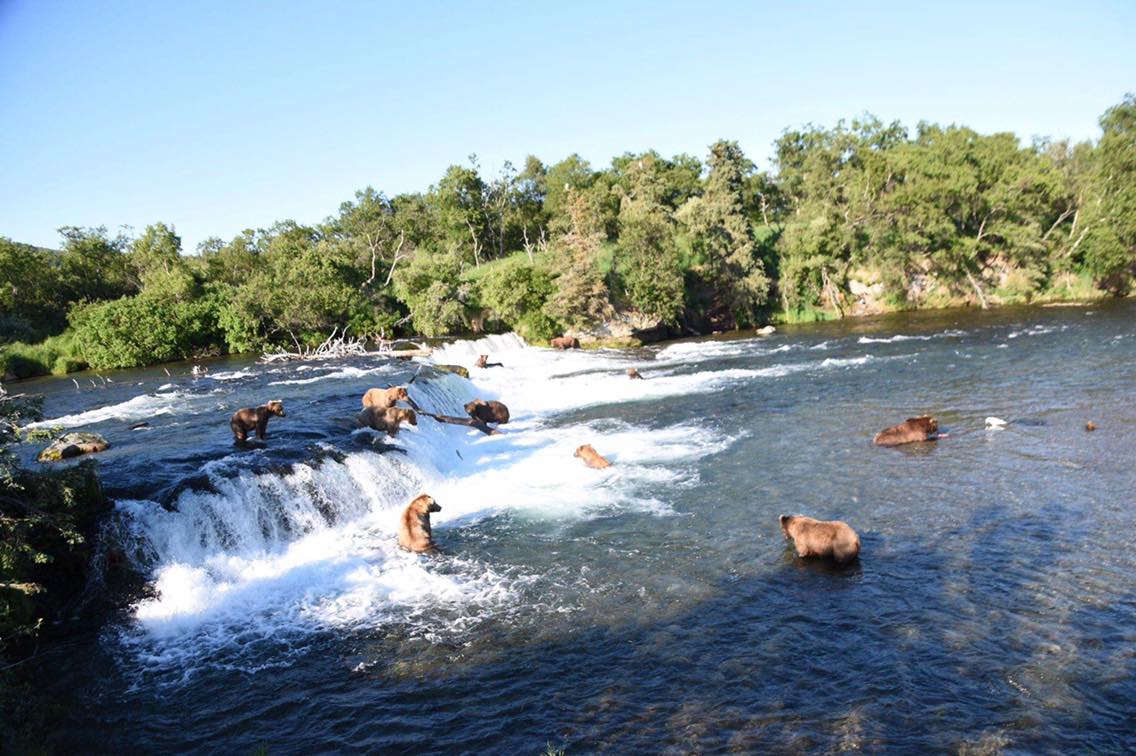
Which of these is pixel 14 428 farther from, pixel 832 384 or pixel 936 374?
pixel 936 374

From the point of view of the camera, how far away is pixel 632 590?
10.3 meters

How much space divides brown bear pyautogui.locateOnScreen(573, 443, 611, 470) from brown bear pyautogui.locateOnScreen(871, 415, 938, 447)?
731cm

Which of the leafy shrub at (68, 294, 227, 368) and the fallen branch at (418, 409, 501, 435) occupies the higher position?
the leafy shrub at (68, 294, 227, 368)

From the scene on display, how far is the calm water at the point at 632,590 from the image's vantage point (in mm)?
7367

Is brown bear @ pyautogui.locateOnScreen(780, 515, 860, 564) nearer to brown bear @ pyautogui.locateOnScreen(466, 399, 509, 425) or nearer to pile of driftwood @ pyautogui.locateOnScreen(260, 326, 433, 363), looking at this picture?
brown bear @ pyautogui.locateOnScreen(466, 399, 509, 425)

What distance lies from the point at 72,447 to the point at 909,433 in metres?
22.8

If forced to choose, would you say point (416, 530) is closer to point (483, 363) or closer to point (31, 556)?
point (31, 556)

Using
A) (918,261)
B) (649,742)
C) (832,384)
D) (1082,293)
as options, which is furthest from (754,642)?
(1082,293)

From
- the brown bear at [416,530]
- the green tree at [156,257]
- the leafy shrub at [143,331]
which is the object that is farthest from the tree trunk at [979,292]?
the green tree at [156,257]

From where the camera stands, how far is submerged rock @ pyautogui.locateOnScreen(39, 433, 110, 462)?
1719cm

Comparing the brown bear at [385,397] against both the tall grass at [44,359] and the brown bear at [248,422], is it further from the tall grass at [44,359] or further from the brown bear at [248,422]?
the tall grass at [44,359]

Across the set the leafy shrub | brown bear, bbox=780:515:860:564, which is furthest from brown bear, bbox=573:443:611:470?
the leafy shrub

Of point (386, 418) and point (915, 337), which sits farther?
point (915, 337)

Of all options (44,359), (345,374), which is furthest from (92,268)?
(345,374)
